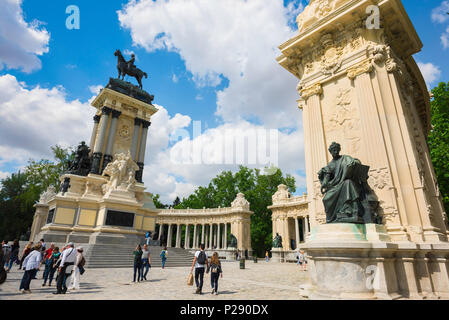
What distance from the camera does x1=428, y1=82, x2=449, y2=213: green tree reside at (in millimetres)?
16891

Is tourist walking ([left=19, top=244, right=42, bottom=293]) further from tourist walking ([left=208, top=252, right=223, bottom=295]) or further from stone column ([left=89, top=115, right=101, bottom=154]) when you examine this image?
stone column ([left=89, top=115, right=101, bottom=154])

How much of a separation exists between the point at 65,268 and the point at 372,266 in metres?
8.65

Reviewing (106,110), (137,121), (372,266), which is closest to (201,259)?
(372,266)

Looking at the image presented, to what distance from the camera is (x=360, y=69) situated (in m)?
8.97

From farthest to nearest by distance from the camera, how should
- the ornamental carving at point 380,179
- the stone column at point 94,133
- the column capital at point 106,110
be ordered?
the stone column at point 94,133, the column capital at point 106,110, the ornamental carving at point 380,179

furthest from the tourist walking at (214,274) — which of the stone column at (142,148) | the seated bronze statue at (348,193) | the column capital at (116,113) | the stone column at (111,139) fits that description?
the column capital at (116,113)

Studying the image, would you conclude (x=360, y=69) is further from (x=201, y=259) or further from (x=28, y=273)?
(x=28, y=273)

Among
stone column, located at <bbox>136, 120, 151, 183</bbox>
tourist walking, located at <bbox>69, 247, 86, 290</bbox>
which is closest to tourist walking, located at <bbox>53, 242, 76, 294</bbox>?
tourist walking, located at <bbox>69, 247, 86, 290</bbox>

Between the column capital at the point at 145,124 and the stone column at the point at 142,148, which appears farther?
the column capital at the point at 145,124

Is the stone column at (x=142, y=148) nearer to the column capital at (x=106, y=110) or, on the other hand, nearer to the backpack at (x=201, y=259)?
the column capital at (x=106, y=110)

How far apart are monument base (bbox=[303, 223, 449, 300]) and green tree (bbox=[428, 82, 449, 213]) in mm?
13567

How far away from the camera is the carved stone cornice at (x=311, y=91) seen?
10.2 metres

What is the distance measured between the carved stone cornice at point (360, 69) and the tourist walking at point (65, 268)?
39.1 ft
